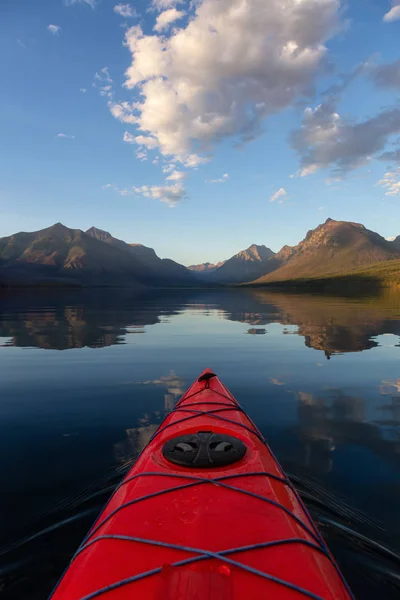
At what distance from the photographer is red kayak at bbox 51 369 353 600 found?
2934 mm

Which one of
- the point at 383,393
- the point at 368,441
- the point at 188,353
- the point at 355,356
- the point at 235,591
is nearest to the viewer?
the point at 235,591

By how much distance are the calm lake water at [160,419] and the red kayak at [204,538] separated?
4.77 ft

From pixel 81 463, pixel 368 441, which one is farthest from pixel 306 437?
pixel 81 463

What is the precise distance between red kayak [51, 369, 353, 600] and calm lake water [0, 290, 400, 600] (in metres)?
1.45

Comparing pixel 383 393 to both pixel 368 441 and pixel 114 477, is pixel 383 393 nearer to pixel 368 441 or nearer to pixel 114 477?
pixel 368 441

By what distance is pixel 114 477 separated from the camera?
268 inches

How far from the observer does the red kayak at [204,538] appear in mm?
2934

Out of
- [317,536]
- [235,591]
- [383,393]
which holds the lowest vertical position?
[383,393]

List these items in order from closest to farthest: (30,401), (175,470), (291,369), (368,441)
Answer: (175,470) → (368,441) → (30,401) → (291,369)

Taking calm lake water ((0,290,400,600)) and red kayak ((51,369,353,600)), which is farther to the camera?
calm lake water ((0,290,400,600))

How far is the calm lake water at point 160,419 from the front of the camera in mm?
4961

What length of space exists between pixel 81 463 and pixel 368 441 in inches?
288

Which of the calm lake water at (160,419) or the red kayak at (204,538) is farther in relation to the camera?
the calm lake water at (160,419)

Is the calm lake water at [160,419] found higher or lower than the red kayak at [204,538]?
lower
